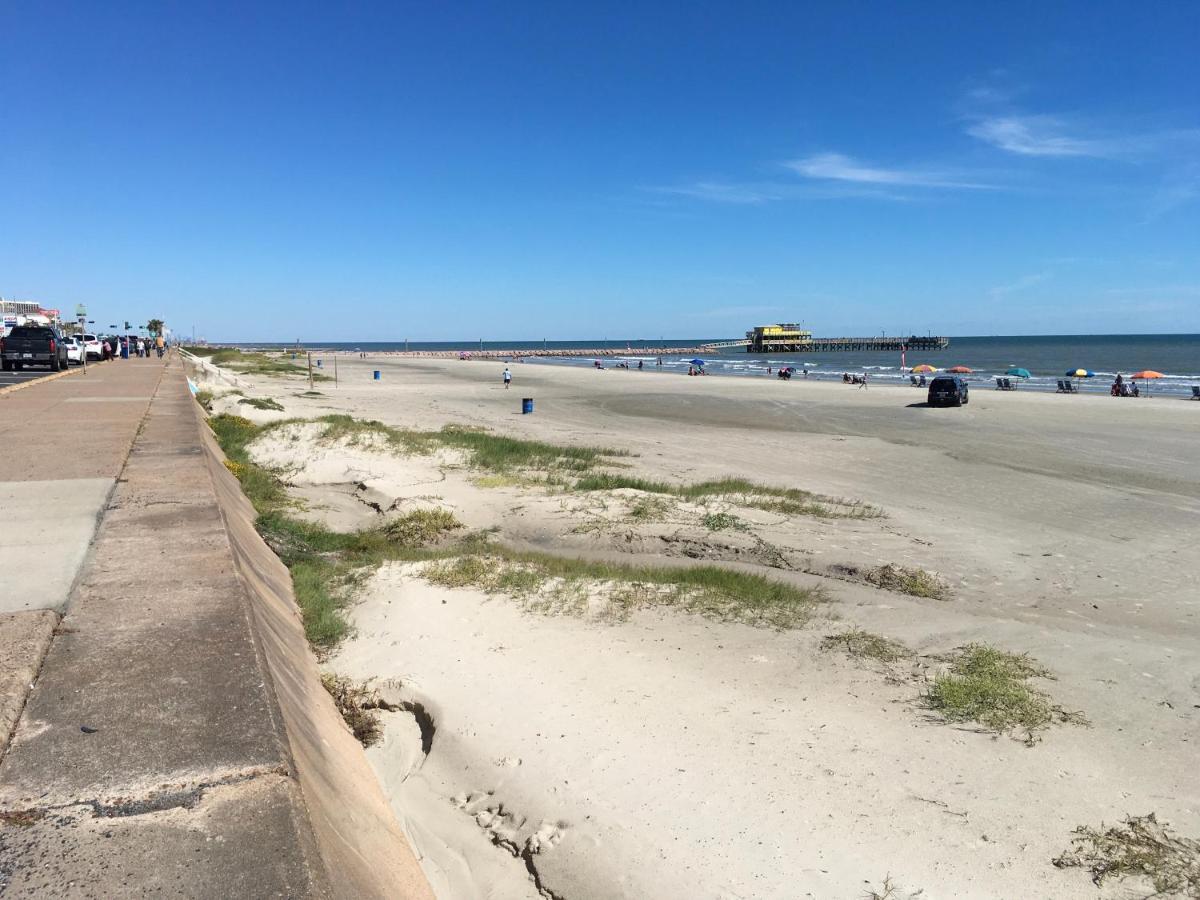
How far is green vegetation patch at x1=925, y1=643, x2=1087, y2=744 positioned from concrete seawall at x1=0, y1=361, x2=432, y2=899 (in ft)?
13.2

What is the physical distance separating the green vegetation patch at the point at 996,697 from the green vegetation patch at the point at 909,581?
2.25 meters

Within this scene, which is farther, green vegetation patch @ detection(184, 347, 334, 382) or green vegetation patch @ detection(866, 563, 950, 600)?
green vegetation patch @ detection(184, 347, 334, 382)

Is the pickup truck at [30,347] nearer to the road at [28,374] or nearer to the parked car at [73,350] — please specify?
the road at [28,374]

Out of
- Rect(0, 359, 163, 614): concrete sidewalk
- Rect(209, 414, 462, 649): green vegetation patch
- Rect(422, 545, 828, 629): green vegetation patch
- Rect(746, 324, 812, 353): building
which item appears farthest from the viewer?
Rect(746, 324, 812, 353): building

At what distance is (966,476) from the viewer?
17.9 meters

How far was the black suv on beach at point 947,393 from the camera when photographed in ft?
120

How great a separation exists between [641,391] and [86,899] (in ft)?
150

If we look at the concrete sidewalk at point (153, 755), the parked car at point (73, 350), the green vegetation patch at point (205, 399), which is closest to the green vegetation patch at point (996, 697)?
the concrete sidewalk at point (153, 755)

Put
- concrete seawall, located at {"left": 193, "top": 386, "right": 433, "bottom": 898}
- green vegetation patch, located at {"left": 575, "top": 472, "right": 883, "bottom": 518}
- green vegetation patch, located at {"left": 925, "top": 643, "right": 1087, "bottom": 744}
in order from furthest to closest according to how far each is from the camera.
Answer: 1. green vegetation patch, located at {"left": 575, "top": 472, "right": 883, "bottom": 518}
2. green vegetation patch, located at {"left": 925, "top": 643, "right": 1087, "bottom": 744}
3. concrete seawall, located at {"left": 193, "top": 386, "right": 433, "bottom": 898}

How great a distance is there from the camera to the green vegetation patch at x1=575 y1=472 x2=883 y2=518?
1305 centimetres

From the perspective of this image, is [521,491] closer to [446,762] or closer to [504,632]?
[504,632]

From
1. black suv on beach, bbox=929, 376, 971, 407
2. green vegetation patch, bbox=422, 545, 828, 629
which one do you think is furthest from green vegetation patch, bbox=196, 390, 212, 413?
black suv on beach, bbox=929, 376, 971, 407

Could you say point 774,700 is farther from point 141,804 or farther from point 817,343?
point 817,343

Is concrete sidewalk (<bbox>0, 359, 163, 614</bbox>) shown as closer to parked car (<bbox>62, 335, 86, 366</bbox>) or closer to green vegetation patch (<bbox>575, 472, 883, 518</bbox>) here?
green vegetation patch (<bbox>575, 472, 883, 518</bbox>)
